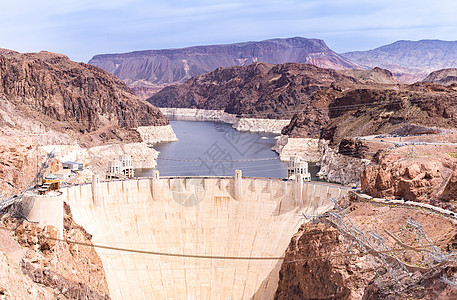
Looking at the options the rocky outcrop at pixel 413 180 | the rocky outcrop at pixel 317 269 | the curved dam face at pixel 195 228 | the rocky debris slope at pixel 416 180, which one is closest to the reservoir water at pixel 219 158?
the curved dam face at pixel 195 228

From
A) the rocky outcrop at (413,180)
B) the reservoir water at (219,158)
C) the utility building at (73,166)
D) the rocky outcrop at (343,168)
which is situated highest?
the rocky outcrop at (413,180)

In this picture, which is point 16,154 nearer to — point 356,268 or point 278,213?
point 278,213

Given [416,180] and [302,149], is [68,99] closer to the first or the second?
[302,149]

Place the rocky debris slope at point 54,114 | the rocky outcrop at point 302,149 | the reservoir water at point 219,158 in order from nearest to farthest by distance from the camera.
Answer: the rocky debris slope at point 54,114
the reservoir water at point 219,158
the rocky outcrop at point 302,149

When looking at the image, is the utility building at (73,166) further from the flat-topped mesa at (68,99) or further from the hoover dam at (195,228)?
the flat-topped mesa at (68,99)

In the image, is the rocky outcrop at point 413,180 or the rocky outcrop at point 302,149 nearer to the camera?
the rocky outcrop at point 413,180

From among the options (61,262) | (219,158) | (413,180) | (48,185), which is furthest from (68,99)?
(413,180)

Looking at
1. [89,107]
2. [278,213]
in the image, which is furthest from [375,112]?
[89,107]
